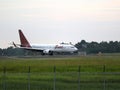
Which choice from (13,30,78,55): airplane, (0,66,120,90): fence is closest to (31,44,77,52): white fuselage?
(13,30,78,55): airplane

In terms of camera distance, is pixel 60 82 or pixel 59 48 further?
pixel 59 48

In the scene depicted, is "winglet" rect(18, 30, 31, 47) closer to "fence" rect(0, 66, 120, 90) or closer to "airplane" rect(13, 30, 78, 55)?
"airplane" rect(13, 30, 78, 55)

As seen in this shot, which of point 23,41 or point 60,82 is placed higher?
point 23,41

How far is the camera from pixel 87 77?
4603cm

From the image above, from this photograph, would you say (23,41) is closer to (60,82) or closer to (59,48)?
(59,48)

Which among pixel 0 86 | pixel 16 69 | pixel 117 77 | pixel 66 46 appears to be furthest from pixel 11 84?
pixel 66 46

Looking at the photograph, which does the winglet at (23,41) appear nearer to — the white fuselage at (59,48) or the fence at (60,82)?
the white fuselage at (59,48)

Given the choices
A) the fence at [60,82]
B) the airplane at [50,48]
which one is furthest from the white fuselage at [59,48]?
the fence at [60,82]

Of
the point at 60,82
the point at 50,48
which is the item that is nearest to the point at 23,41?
the point at 50,48

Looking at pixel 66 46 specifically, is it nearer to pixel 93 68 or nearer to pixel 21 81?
pixel 93 68

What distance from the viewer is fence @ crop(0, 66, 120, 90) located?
38.1m

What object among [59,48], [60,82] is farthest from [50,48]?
[60,82]

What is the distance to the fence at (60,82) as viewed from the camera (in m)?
38.1

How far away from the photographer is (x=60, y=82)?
43406 millimetres
